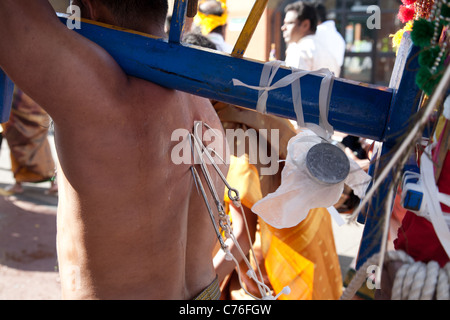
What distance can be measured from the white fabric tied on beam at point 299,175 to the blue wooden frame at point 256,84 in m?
0.01

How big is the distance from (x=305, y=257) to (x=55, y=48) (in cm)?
163

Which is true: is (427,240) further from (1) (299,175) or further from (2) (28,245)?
(2) (28,245)

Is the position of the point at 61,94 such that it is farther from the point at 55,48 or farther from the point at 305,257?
the point at 305,257

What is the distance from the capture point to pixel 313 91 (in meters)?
0.97

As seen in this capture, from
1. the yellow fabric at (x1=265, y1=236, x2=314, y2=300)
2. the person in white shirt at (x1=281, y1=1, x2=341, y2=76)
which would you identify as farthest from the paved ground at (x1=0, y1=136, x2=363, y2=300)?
the yellow fabric at (x1=265, y1=236, x2=314, y2=300)

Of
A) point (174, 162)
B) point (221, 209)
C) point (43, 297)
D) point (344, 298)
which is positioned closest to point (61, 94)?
point (174, 162)

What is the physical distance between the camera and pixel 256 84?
1002 millimetres

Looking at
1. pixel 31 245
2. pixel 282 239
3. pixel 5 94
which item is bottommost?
pixel 31 245

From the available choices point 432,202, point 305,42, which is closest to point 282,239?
point 432,202

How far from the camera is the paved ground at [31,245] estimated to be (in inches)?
124

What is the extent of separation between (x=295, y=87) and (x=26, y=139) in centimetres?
432

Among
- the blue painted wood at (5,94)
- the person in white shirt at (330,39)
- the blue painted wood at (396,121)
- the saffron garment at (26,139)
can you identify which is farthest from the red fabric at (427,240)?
the saffron garment at (26,139)

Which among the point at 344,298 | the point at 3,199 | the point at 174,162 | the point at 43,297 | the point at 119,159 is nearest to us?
the point at 344,298

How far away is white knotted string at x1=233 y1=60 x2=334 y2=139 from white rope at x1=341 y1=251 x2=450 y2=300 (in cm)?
32
